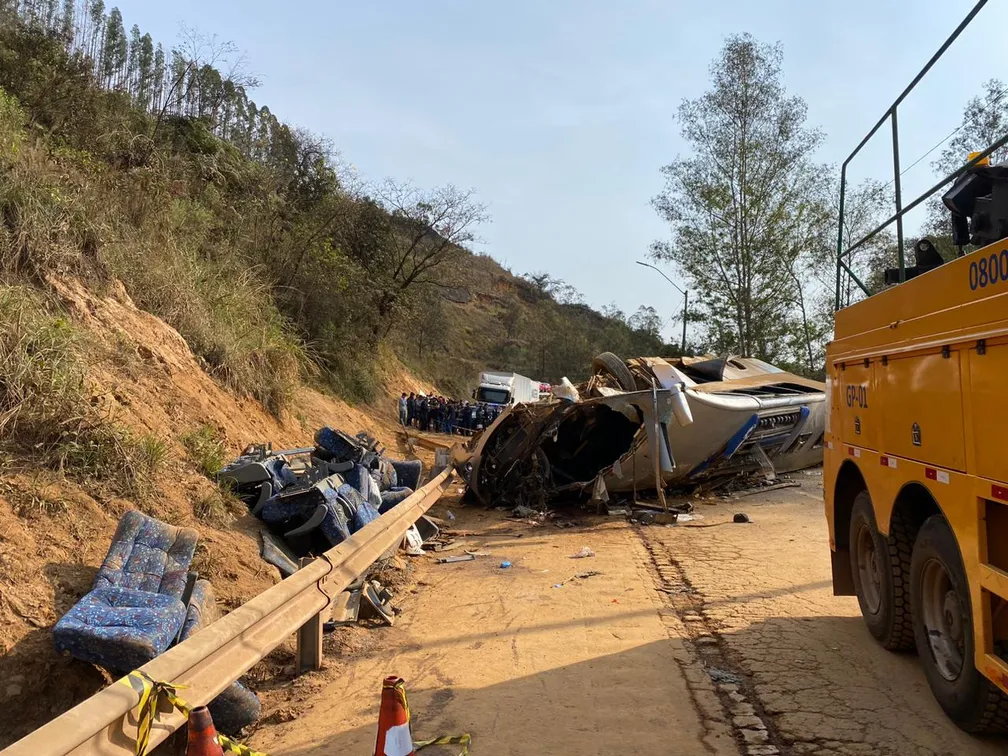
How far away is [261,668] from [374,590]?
5.68 ft

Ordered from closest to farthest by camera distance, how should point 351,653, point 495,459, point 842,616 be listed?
point 351,653 < point 842,616 < point 495,459

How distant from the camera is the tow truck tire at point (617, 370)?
45.3 feet

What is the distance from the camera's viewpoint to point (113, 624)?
145 inches

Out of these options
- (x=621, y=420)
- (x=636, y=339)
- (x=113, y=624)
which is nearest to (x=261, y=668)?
(x=113, y=624)

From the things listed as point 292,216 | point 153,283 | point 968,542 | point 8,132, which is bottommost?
point 968,542

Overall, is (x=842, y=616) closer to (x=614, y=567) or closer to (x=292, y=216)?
(x=614, y=567)

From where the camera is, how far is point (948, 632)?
3.98 metres

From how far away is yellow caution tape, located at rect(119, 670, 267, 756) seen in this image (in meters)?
2.66

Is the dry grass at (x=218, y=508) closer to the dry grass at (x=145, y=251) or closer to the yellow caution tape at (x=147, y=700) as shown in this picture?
the dry grass at (x=145, y=251)

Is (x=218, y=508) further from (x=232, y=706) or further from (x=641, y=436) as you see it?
(x=641, y=436)

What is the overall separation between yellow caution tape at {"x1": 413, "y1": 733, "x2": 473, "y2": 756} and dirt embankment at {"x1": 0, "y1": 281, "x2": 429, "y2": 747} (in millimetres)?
1736

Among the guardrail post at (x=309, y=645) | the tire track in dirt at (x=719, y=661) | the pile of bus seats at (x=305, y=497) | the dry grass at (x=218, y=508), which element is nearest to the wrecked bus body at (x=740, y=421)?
the tire track in dirt at (x=719, y=661)

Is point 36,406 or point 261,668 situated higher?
point 36,406

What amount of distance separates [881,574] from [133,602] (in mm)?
4767
